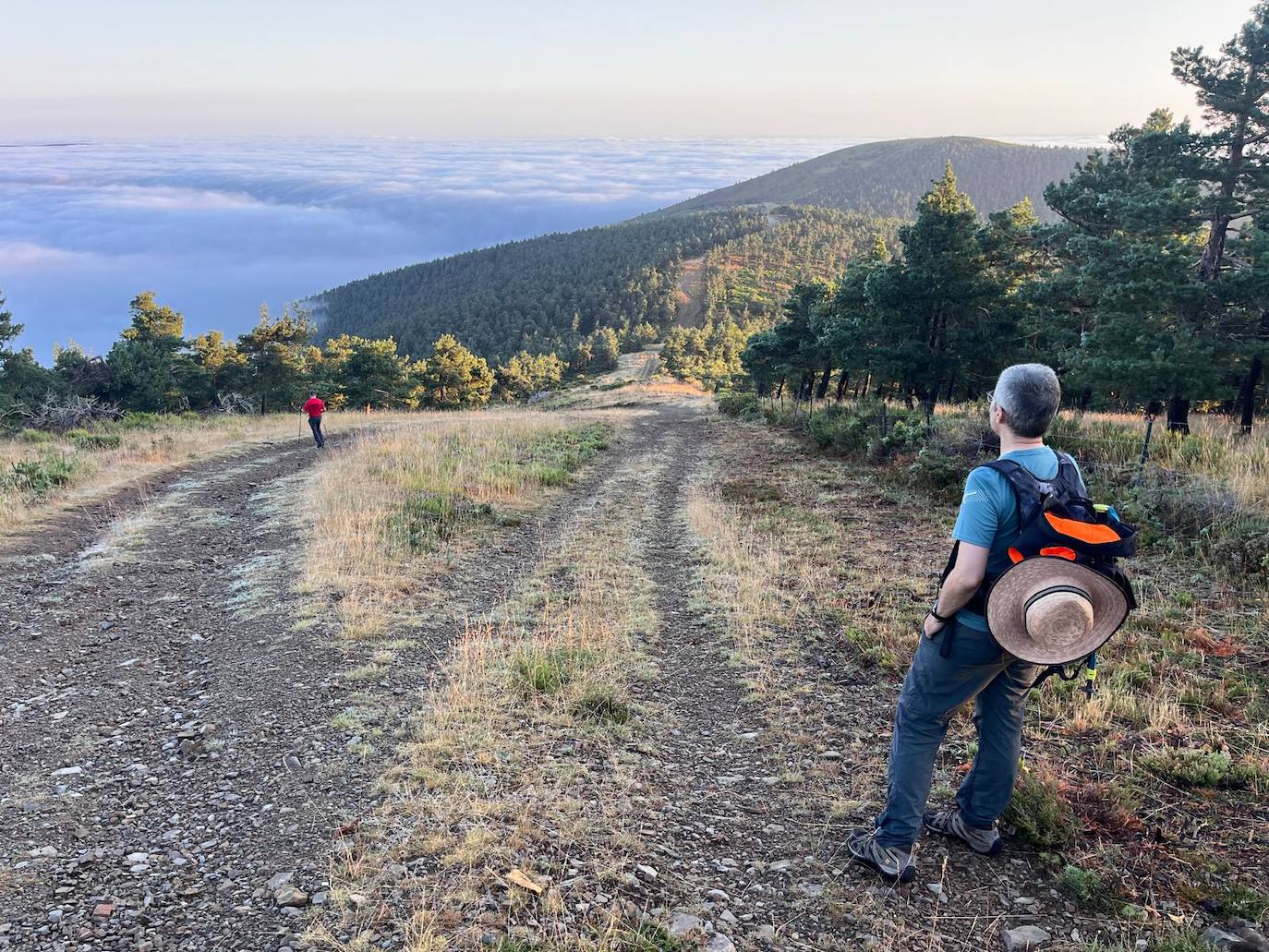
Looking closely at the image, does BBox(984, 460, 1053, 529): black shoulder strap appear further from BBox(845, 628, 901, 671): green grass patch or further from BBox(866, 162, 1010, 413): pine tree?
BBox(866, 162, 1010, 413): pine tree

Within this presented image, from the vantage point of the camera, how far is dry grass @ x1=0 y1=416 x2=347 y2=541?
480 inches

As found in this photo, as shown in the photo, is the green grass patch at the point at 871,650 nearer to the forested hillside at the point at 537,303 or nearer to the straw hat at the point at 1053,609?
the straw hat at the point at 1053,609

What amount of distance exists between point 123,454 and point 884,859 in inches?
A: 795

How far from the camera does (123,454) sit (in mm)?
17703

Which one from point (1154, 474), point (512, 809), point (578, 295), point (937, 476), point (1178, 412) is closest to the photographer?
point (512, 809)

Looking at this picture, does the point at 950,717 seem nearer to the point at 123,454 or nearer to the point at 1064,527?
the point at 1064,527

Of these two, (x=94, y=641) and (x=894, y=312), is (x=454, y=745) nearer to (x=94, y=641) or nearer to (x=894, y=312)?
(x=94, y=641)

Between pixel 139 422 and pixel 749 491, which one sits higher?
pixel 749 491

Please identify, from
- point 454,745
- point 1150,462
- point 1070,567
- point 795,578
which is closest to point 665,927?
point 454,745

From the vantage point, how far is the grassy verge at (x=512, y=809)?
3262mm

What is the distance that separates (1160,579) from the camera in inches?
315

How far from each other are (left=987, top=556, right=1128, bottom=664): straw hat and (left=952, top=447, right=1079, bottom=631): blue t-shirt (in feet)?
0.46

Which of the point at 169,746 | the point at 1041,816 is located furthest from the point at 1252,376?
the point at 169,746

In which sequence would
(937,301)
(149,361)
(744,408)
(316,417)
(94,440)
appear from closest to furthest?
1. (94,440)
2. (316,417)
3. (937,301)
4. (744,408)
5. (149,361)
